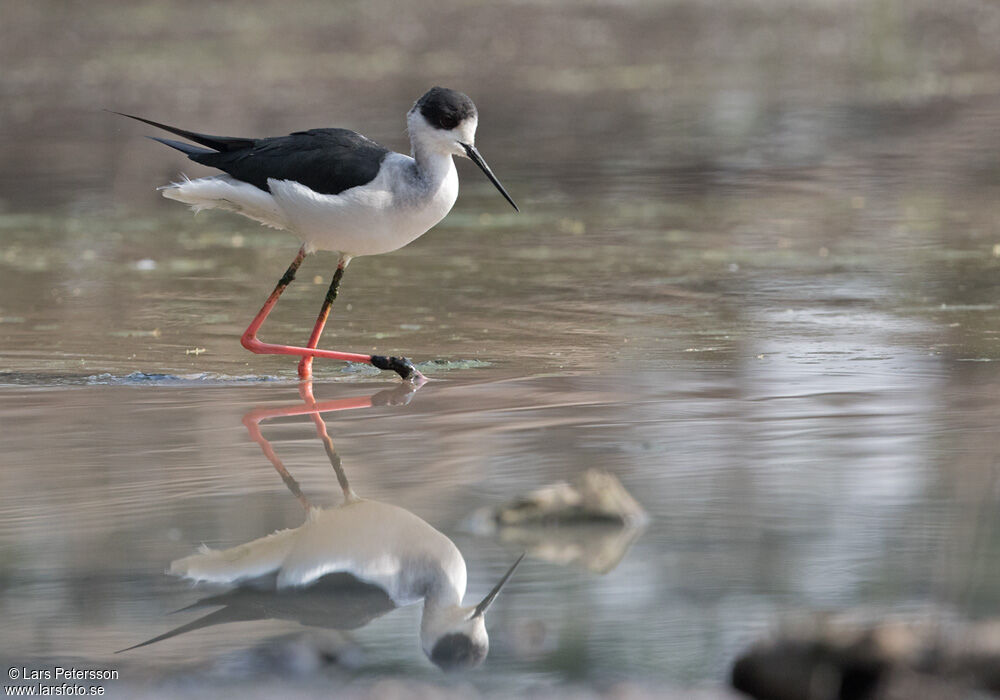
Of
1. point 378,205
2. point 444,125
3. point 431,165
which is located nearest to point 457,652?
point 378,205

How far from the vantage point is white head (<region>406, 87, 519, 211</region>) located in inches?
302

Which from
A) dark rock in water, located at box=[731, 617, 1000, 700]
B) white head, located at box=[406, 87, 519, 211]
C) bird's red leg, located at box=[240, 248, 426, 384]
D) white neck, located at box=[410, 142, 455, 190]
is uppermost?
white head, located at box=[406, 87, 519, 211]

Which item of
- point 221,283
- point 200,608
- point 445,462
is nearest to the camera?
point 200,608

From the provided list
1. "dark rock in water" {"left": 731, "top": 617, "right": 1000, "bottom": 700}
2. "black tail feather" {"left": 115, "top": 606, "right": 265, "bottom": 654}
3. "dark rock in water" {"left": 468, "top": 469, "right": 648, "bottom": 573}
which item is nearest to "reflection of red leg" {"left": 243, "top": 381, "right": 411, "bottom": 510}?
"dark rock in water" {"left": 468, "top": 469, "right": 648, "bottom": 573}

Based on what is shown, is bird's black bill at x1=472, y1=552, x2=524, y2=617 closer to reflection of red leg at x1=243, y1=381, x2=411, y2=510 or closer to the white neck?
reflection of red leg at x1=243, y1=381, x2=411, y2=510

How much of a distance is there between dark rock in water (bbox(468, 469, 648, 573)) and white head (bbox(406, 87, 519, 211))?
2879mm

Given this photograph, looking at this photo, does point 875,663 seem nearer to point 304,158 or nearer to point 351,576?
point 351,576

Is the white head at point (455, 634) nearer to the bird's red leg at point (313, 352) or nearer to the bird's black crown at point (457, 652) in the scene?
the bird's black crown at point (457, 652)

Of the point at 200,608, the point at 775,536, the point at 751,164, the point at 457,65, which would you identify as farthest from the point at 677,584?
the point at 457,65

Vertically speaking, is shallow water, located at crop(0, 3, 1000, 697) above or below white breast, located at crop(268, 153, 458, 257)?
below

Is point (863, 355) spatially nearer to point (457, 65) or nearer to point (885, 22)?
point (457, 65)

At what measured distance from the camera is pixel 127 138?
58.4 feet

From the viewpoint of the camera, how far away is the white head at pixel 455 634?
397cm

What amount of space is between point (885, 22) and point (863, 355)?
21.3m
